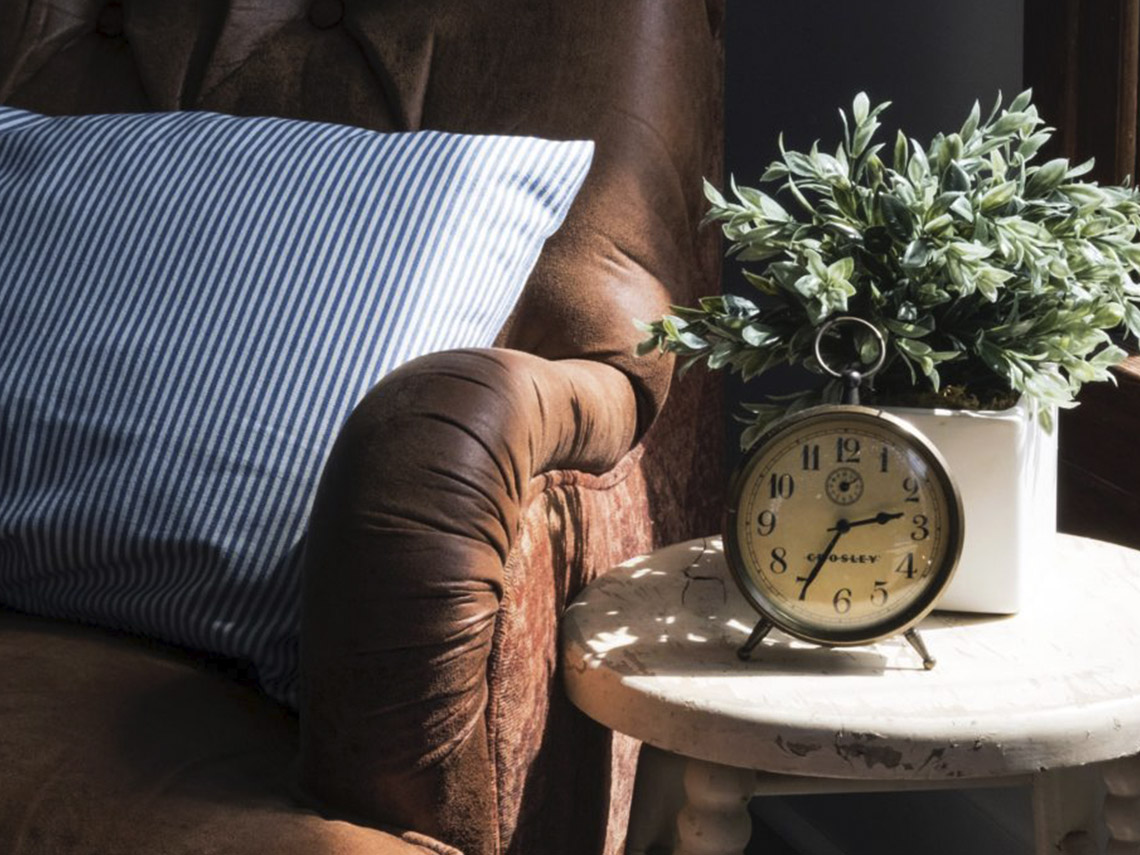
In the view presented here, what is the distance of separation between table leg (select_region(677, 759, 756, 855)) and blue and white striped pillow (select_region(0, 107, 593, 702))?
30 cm

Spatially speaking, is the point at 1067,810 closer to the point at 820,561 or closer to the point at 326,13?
the point at 820,561

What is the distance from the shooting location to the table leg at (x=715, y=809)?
930 mm

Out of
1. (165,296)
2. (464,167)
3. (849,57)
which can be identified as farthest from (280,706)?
(849,57)

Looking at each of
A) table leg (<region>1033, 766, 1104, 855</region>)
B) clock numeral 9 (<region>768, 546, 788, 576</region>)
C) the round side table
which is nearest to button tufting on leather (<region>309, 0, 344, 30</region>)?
the round side table

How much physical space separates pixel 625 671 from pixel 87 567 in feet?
1.39

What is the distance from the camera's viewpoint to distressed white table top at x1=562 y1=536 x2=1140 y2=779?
0.86 m

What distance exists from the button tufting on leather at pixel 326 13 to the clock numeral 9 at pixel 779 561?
820mm

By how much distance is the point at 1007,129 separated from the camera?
1044 millimetres

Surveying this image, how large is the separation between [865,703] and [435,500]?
0.28 m

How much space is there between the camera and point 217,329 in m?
1.12

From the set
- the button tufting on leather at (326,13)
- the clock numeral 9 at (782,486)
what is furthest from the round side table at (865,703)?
the button tufting on leather at (326,13)

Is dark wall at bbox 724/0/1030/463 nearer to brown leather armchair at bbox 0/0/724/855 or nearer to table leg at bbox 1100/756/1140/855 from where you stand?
brown leather armchair at bbox 0/0/724/855

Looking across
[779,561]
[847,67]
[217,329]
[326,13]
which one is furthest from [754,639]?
[847,67]

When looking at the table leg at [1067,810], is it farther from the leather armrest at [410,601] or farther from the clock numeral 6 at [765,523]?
the leather armrest at [410,601]
